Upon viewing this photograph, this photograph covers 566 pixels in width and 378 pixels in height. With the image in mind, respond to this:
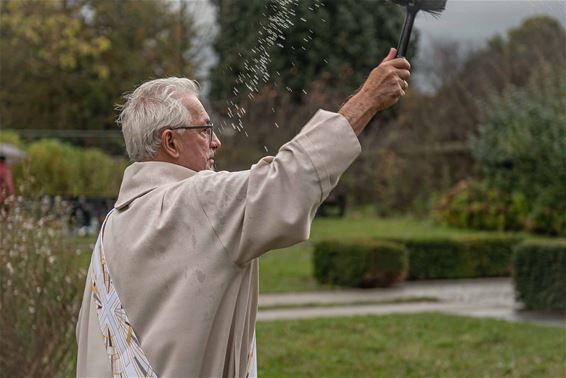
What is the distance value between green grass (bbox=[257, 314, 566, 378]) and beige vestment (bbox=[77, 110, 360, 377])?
4.91 meters


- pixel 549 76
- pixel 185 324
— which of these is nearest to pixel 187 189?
pixel 185 324

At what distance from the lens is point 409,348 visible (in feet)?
28.6

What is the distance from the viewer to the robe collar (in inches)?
108

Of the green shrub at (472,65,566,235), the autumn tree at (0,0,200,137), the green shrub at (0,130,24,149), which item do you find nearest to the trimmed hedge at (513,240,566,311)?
the green shrub at (472,65,566,235)

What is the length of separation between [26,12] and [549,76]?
10750mm

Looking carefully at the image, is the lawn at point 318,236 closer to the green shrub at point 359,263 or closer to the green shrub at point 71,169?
the green shrub at point 359,263

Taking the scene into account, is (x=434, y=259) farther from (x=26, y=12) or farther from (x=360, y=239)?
(x=26, y=12)

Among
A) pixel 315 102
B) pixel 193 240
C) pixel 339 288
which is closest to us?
A: pixel 193 240

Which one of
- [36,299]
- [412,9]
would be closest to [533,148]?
[36,299]

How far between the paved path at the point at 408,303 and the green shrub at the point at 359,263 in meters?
0.20

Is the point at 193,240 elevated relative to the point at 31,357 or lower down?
elevated

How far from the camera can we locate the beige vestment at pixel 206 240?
2.39 m

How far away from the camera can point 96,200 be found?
734 inches

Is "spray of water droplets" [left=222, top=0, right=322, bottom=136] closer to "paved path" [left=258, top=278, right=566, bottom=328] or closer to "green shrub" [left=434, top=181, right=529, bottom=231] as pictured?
"paved path" [left=258, top=278, right=566, bottom=328]
